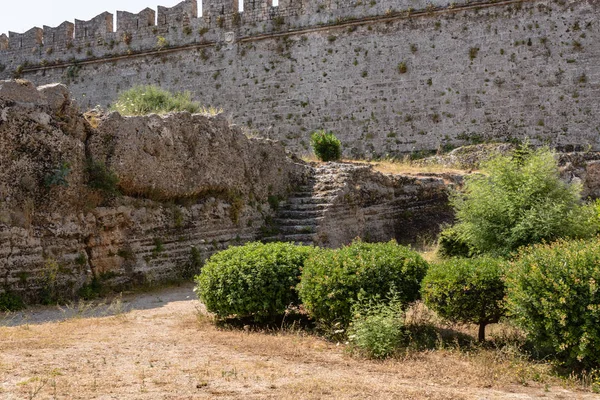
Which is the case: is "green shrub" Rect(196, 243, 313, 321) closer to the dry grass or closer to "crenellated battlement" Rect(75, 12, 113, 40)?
the dry grass

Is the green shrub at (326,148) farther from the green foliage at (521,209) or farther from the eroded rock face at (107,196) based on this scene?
the green foliage at (521,209)

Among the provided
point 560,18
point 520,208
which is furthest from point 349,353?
point 560,18

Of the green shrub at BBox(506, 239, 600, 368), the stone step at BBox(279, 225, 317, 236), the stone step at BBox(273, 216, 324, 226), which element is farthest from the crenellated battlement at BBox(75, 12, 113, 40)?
the green shrub at BBox(506, 239, 600, 368)

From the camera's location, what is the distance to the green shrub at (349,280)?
7194 millimetres

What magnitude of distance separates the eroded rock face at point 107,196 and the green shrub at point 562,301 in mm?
6309

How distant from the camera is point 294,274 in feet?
25.8

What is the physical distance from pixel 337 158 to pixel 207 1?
853cm

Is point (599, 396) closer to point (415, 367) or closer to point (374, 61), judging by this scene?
point (415, 367)

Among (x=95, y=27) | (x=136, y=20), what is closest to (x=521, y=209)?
(x=136, y=20)

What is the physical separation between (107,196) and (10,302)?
7.55 feet

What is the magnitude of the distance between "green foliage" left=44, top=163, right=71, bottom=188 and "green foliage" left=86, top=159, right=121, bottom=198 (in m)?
0.47

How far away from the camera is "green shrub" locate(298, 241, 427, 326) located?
23.6 ft

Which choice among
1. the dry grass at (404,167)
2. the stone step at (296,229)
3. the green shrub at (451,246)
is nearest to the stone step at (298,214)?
the stone step at (296,229)

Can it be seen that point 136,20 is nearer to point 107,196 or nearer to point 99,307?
point 107,196
